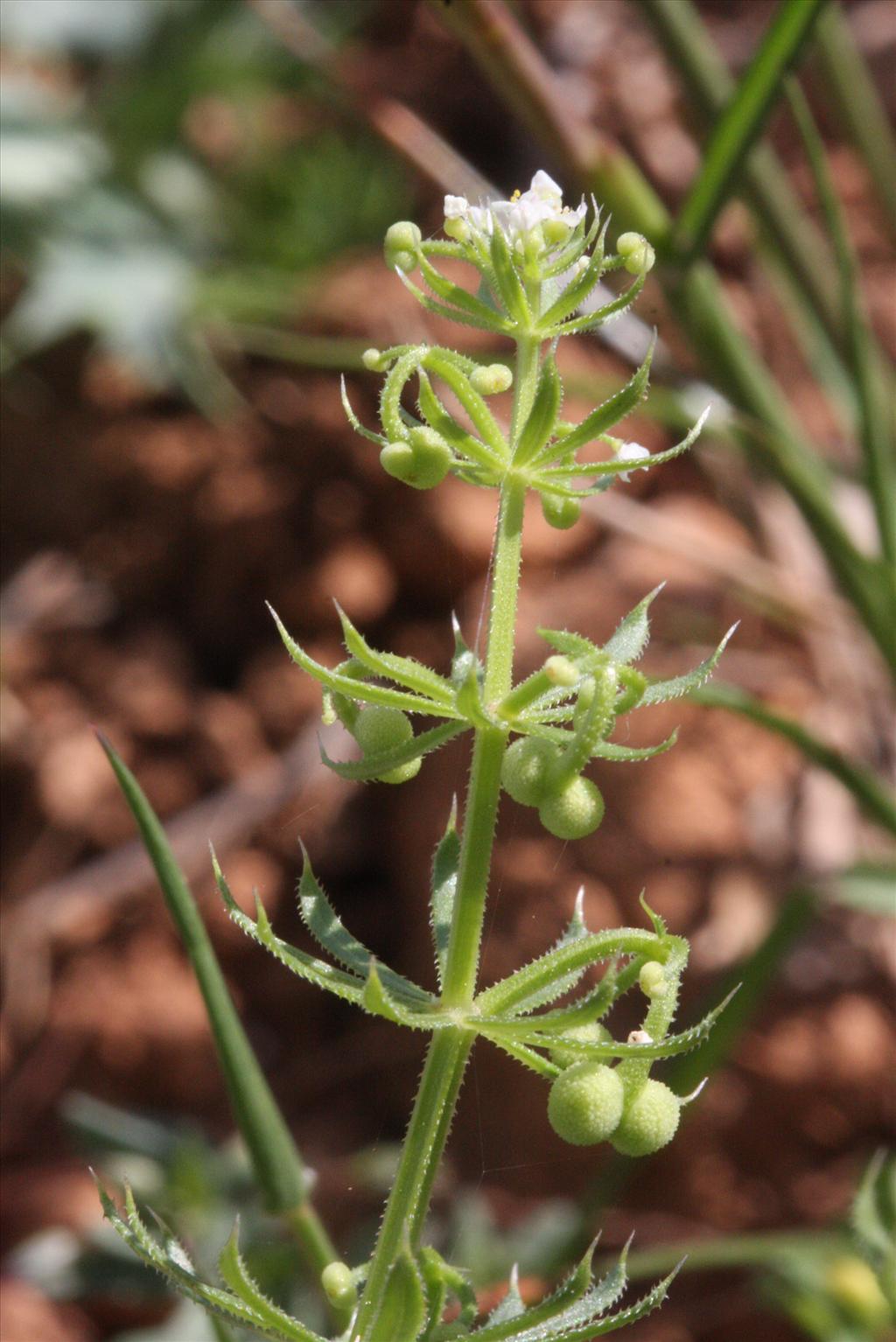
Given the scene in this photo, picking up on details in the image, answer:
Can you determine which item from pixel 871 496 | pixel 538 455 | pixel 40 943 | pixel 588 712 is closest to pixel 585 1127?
pixel 588 712

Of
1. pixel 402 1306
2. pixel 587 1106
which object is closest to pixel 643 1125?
pixel 587 1106

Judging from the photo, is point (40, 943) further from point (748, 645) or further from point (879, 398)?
point (879, 398)

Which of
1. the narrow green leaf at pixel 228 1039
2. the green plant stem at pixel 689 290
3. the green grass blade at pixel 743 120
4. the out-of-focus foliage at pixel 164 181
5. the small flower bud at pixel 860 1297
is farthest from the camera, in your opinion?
the out-of-focus foliage at pixel 164 181

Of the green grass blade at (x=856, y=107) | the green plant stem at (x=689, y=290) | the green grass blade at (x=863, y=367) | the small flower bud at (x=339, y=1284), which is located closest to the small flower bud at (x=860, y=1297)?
the green plant stem at (x=689, y=290)

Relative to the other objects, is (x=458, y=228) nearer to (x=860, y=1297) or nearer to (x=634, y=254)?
Result: (x=634, y=254)

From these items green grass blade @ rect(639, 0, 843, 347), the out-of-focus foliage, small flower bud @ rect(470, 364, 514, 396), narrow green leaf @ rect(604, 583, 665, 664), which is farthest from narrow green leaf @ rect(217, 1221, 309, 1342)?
the out-of-focus foliage

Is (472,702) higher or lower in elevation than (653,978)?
higher

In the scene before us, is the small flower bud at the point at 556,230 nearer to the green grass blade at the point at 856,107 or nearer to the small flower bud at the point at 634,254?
the small flower bud at the point at 634,254
